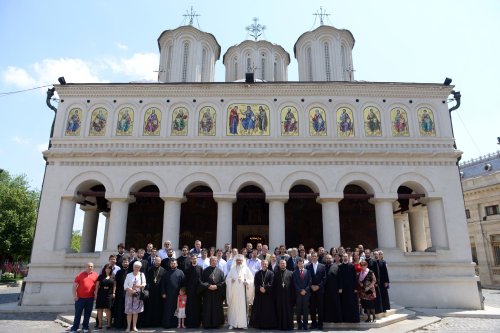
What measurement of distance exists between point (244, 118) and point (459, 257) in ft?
33.3

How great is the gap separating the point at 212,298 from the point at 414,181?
9934 mm

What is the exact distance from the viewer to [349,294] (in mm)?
9227

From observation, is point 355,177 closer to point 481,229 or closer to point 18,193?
point 481,229

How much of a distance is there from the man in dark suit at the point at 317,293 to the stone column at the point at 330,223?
4.82 metres

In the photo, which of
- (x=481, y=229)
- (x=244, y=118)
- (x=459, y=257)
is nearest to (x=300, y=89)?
(x=244, y=118)

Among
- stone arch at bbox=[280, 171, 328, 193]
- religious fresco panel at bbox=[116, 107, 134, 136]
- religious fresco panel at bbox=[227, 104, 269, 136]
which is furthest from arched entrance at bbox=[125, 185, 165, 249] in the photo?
stone arch at bbox=[280, 171, 328, 193]

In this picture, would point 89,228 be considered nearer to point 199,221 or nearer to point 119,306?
point 199,221

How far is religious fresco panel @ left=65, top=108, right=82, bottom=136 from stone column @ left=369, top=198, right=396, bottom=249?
42.2 ft

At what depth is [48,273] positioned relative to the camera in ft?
44.6

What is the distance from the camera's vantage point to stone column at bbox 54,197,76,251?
14.1 m

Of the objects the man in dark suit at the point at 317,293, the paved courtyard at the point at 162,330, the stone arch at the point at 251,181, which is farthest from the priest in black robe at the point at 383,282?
the stone arch at the point at 251,181

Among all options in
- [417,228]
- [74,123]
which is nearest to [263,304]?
[74,123]

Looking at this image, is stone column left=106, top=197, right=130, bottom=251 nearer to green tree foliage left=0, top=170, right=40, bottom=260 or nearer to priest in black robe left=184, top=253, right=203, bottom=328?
priest in black robe left=184, top=253, right=203, bottom=328

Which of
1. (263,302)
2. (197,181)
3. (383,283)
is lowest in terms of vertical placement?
(263,302)
